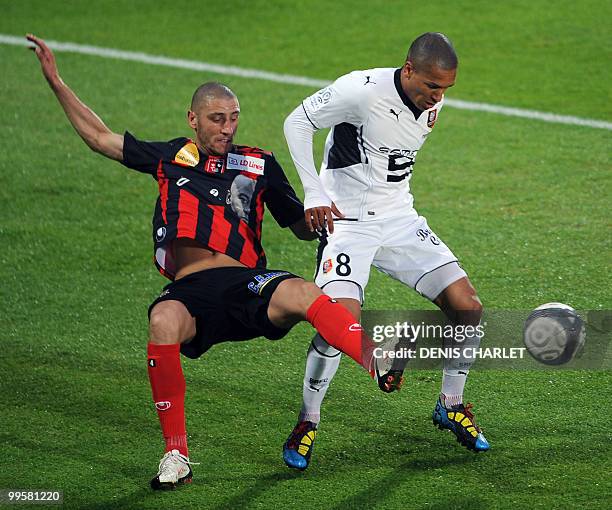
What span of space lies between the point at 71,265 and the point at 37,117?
3.17m

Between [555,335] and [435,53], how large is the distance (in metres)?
1.68

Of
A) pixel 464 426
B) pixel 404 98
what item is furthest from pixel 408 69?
pixel 464 426

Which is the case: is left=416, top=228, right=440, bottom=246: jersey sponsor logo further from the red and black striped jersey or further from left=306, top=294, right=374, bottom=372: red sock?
left=306, top=294, right=374, bottom=372: red sock

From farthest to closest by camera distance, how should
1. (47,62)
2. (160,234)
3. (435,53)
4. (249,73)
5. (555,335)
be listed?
(249,73)
(555,335)
(47,62)
(160,234)
(435,53)

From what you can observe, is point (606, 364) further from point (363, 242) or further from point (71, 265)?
point (71, 265)

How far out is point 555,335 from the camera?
20.4 feet

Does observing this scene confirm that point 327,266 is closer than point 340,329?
No

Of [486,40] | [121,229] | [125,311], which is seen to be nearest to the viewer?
[125,311]

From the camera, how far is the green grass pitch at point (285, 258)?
18.5 ft

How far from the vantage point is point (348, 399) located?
21.2 ft

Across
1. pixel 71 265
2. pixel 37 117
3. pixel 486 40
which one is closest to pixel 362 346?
pixel 71 265

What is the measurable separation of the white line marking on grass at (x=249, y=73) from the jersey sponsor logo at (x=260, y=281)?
222 inches

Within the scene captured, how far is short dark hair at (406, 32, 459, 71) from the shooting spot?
18.4 feet

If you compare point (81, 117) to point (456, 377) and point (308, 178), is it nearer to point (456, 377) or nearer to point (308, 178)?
point (308, 178)
